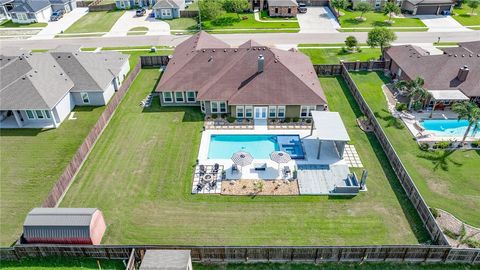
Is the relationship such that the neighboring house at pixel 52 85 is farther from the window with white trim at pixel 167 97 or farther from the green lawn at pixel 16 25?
the green lawn at pixel 16 25

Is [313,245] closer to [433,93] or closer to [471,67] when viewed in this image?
[433,93]

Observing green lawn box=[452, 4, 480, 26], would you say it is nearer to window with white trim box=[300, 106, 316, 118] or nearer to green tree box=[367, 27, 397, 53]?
green tree box=[367, 27, 397, 53]

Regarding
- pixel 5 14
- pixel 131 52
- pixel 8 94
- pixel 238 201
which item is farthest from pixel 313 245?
pixel 5 14

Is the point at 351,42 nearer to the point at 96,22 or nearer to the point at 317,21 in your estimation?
the point at 317,21

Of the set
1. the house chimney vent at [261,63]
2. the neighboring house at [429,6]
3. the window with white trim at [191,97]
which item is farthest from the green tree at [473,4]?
the window with white trim at [191,97]

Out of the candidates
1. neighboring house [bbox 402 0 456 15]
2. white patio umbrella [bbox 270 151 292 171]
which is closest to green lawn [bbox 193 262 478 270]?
white patio umbrella [bbox 270 151 292 171]

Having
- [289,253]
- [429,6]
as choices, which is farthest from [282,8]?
[289,253]
